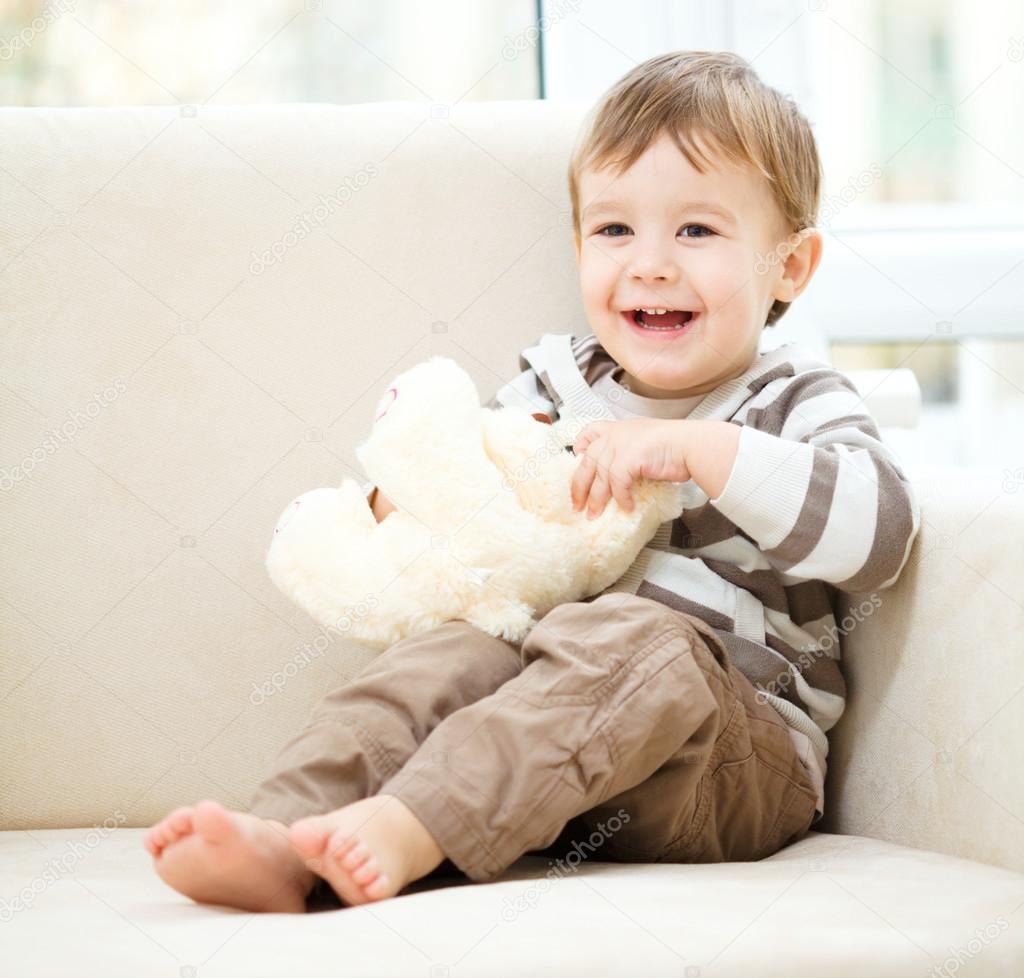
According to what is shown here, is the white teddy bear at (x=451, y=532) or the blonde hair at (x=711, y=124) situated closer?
the white teddy bear at (x=451, y=532)

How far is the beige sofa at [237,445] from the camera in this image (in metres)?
0.91

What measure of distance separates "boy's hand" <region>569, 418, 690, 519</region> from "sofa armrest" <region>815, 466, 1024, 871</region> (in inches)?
7.8

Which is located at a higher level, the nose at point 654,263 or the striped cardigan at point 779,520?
the nose at point 654,263

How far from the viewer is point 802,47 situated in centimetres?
176

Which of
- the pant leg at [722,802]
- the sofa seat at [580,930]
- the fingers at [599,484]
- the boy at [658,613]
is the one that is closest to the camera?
the sofa seat at [580,930]

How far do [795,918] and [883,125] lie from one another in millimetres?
1437

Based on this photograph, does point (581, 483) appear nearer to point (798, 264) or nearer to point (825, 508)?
point (825, 508)

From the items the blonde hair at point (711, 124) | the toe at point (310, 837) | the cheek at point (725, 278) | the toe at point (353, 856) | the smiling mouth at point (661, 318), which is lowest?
the toe at point (353, 856)

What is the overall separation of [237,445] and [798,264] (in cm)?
58

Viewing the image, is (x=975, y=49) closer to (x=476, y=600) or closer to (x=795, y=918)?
(x=476, y=600)

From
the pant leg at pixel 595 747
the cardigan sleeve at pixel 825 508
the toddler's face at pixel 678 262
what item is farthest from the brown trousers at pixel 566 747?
the toddler's face at pixel 678 262

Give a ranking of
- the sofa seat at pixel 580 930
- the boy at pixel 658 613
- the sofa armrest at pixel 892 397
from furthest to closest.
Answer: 1. the sofa armrest at pixel 892 397
2. the boy at pixel 658 613
3. the sofa seat at pixel 580 930

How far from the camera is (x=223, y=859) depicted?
703mm

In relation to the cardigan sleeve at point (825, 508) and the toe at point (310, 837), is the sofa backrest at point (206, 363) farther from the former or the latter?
the toe at point (310, 837)
